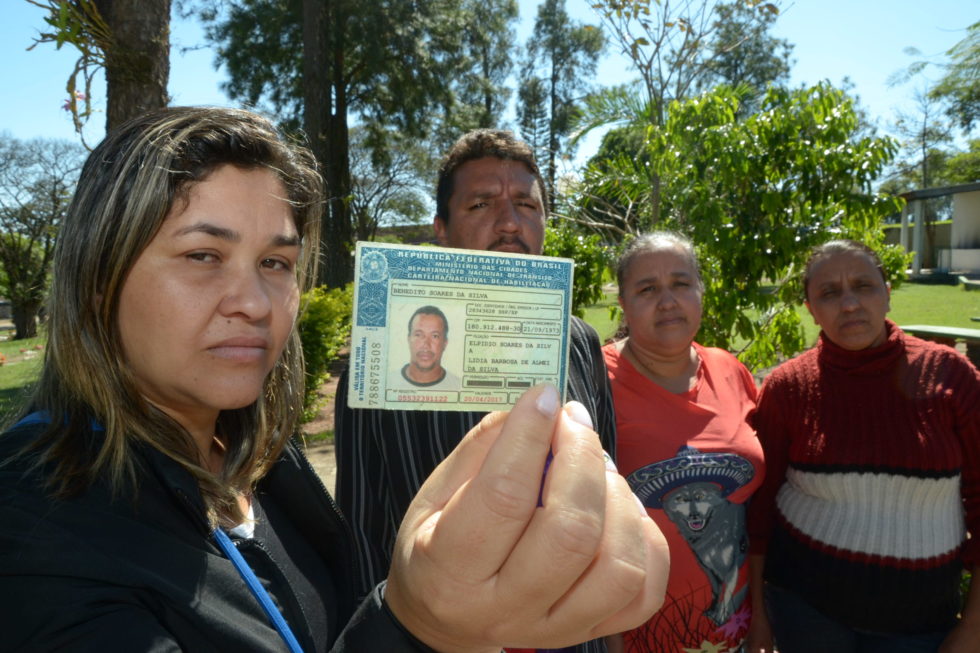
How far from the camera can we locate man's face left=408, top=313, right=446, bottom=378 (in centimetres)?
160

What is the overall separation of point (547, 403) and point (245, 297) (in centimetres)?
73

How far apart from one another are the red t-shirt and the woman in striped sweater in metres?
0.23

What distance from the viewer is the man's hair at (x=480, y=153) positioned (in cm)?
243

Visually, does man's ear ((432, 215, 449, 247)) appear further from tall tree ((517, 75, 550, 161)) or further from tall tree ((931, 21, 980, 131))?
tall tree ((517, 75, 550, 161))

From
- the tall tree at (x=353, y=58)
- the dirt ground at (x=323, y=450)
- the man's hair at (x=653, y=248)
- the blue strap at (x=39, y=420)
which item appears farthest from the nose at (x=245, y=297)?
the tall tree at (x=353, y=58)

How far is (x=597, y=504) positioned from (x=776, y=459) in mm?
2175

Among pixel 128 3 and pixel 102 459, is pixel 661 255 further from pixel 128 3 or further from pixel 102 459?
pixel 128 3

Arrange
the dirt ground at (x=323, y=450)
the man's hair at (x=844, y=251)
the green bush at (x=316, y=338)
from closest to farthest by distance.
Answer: the man's hair at (x=844, y=251)
the dirt ground at (x=323, y=450)
the green bush at (x=316, y=338)

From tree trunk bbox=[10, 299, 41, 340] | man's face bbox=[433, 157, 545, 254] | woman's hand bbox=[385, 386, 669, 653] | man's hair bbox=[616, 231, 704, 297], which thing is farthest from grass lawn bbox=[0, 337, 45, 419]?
woman's hand bbox=[385, 386, 669, 653]

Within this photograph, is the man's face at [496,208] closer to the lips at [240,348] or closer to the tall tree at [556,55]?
the lips at [240,348]

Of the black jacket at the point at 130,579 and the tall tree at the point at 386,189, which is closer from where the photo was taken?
the black jacket at the point at 130,579

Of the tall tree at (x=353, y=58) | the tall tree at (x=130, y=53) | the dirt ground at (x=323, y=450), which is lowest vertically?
the dirt ground at (x=323, y=450)

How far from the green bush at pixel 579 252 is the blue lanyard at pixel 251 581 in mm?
5611

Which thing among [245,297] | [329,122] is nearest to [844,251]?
[245,297]
